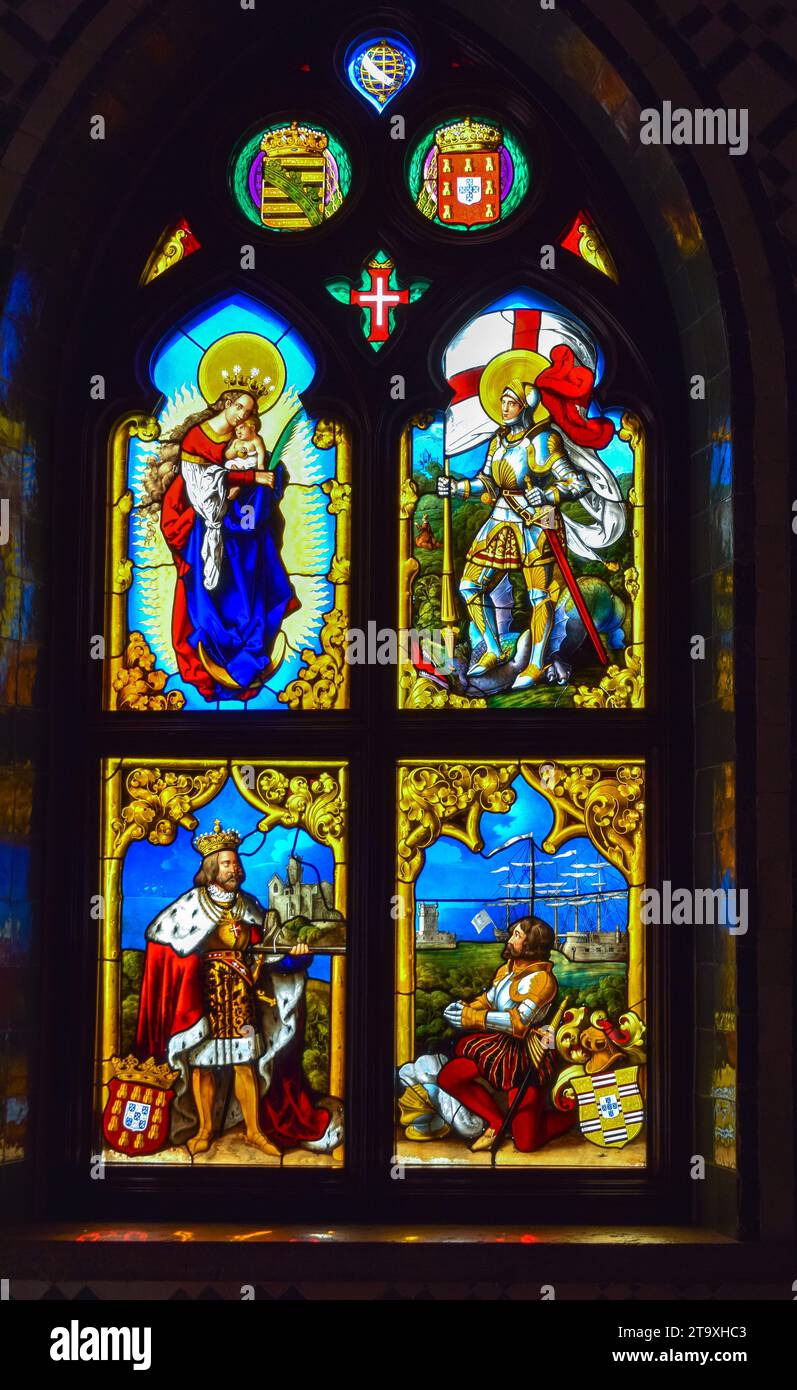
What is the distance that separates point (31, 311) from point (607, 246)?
6.31ft

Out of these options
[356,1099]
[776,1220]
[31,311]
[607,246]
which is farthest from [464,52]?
[776,1220]

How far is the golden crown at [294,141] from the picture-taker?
18.2 feet

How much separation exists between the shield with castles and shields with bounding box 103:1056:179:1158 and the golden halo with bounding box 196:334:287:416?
218 centimetres

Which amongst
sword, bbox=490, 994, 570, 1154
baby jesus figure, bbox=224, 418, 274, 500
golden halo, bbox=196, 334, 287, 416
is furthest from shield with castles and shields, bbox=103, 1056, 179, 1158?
golden halo, bbox=196, 334, 287, 416

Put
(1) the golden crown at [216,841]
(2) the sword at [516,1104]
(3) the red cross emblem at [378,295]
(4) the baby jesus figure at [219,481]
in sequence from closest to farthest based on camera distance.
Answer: (2) the sword at [516,1104] → (1) the golden crown at [216,841] → (4) the baby jesus figure at [219,481] → (3) the red cross emblem at [378,295]

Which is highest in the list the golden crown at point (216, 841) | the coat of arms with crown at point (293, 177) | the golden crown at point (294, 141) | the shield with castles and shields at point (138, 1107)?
the golden crown at point (294, 141)

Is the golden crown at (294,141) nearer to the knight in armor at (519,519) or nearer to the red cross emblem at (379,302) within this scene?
the red cross emblem at (379,302)

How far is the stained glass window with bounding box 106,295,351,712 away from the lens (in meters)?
5.29

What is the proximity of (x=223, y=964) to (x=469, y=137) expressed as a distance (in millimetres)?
2900

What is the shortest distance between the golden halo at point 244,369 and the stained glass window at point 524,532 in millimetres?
483

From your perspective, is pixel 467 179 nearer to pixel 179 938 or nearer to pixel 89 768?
pixel 89 768

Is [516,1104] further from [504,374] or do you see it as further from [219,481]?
[504,374]

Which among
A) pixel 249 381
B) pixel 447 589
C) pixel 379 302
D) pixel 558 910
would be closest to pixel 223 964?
pixel 558 910

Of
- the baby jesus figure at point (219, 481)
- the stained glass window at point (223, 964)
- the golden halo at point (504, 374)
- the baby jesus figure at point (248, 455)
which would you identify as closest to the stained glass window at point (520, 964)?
the stained glass window at point (223, 964)
